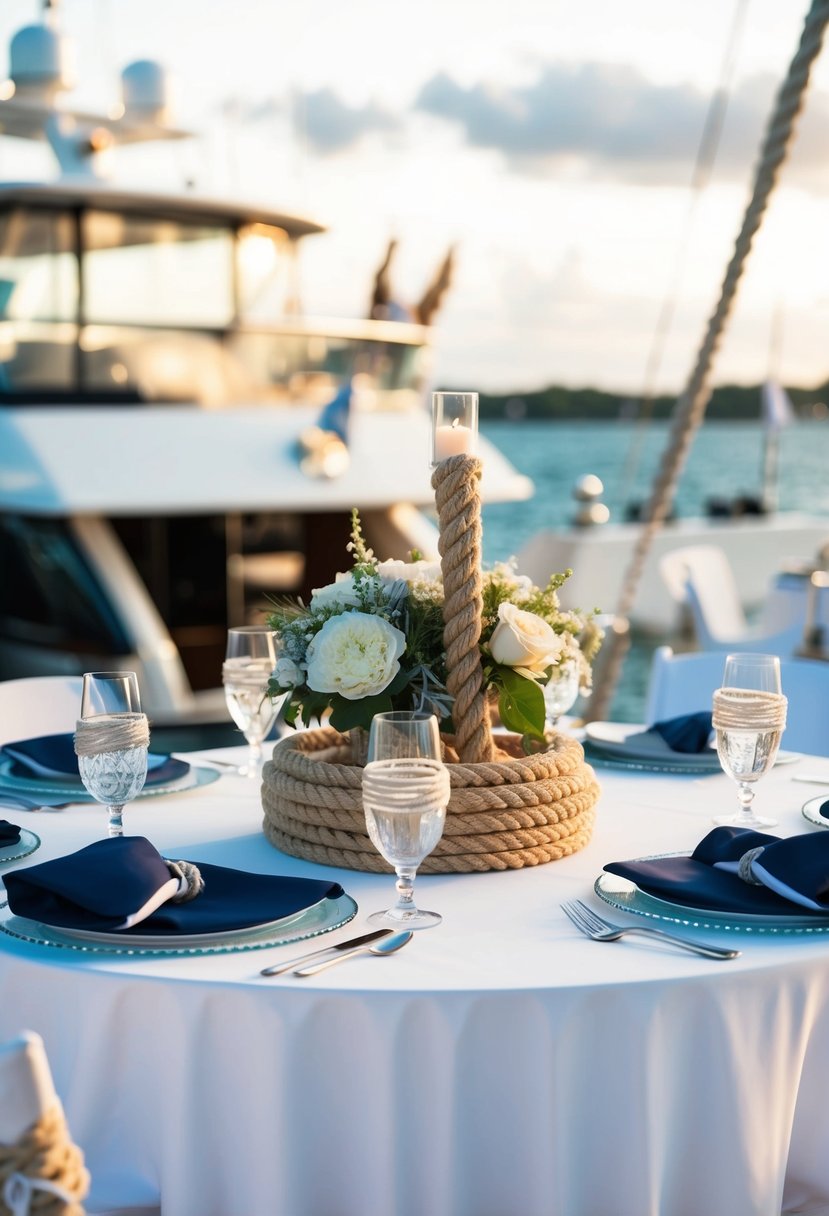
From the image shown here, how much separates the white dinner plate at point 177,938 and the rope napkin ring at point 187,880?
101mm

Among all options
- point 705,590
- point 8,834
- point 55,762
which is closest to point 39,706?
point 55,762

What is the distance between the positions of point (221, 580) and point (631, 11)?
4601mm

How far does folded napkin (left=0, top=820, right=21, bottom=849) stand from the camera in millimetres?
2068

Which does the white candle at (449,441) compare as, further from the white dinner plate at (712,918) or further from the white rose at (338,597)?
the white dinner plate at (712,918)

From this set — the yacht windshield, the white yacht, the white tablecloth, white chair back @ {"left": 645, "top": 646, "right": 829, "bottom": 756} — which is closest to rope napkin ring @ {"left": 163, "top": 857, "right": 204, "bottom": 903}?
the white tablecloth

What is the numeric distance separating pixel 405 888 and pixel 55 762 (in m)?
1.10

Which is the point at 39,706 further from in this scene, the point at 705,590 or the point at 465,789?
the point at 705,590

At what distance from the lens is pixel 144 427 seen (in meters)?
7.68

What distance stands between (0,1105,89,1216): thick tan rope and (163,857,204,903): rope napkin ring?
1.76ft

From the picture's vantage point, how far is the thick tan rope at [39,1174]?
1.20m

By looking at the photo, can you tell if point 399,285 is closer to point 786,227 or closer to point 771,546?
point 786,227

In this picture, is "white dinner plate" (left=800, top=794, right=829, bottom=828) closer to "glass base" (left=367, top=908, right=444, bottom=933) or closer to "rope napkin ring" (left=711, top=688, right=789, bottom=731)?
"rope napkin ring" (left=711, top=688, right=789, bottom=731)

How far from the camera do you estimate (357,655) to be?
1.94 meters

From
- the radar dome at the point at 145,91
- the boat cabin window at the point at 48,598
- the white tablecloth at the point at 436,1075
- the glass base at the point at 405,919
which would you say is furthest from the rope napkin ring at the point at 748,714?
the radar dome at the point at 145,91
